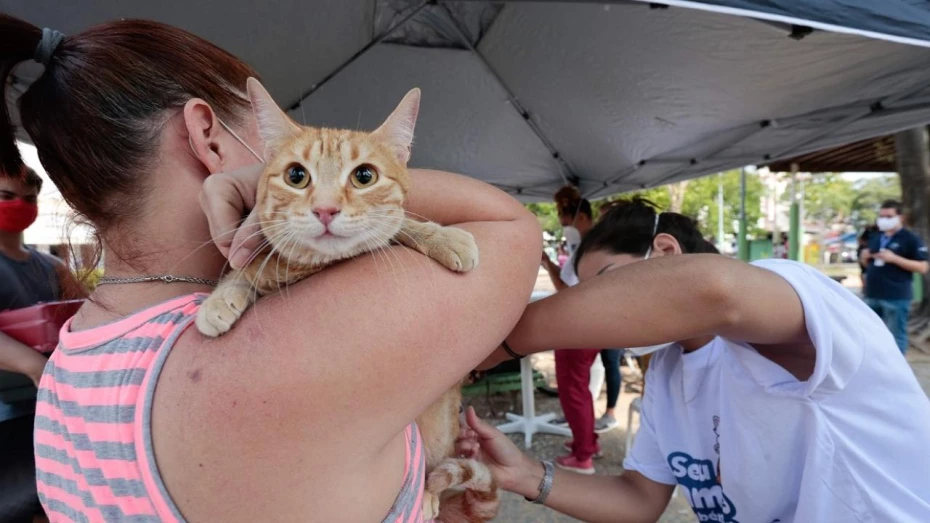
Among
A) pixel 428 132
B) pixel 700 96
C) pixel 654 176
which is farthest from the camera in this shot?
pixel 654 176

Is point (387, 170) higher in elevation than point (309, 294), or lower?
higher

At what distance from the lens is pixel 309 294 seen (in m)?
0.81

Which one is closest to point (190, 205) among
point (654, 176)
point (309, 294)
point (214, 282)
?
point (214, 282)

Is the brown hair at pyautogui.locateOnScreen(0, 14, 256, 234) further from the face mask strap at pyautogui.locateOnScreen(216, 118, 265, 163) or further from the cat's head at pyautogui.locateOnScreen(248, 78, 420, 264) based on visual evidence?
the cat's head at pyautogui.locateOnScreen(248, 78, 420, 264)

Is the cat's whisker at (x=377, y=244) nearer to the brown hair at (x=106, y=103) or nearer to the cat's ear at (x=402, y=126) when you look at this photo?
the cat's ear at (x=402, y=126)

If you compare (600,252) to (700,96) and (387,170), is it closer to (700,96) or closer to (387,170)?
(387,170)

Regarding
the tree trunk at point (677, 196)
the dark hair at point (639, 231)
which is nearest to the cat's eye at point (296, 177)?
the dark hair at point (639, 231)

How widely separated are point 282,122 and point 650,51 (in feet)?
9.28

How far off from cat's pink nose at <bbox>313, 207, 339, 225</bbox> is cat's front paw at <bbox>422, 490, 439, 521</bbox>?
0.75m

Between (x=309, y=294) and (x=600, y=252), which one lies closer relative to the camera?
(x=309, y=294)

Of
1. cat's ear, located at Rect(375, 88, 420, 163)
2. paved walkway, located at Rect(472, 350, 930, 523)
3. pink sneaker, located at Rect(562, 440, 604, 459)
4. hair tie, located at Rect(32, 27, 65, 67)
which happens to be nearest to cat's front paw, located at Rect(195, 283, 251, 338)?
cat's ear, located at Rect(375, 88, 420, 163)

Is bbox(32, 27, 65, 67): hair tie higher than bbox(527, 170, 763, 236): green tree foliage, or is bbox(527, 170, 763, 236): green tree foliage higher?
bbox(32, 27, 65, 67): hair tie

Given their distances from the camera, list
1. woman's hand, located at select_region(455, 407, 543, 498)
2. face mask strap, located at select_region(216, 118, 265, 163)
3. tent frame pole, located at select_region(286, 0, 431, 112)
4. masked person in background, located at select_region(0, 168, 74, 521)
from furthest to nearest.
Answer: tent frame pole, located at select_region(286, 0, 431, 112)
masked person in background, located at select_region(0, 168, 74, 521)
woman's hand, located at select_region(455, 407, 543, 498)
face mask strap, located at select_region(216, 118, 265, 163)

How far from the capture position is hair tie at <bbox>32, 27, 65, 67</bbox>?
1.00 m
